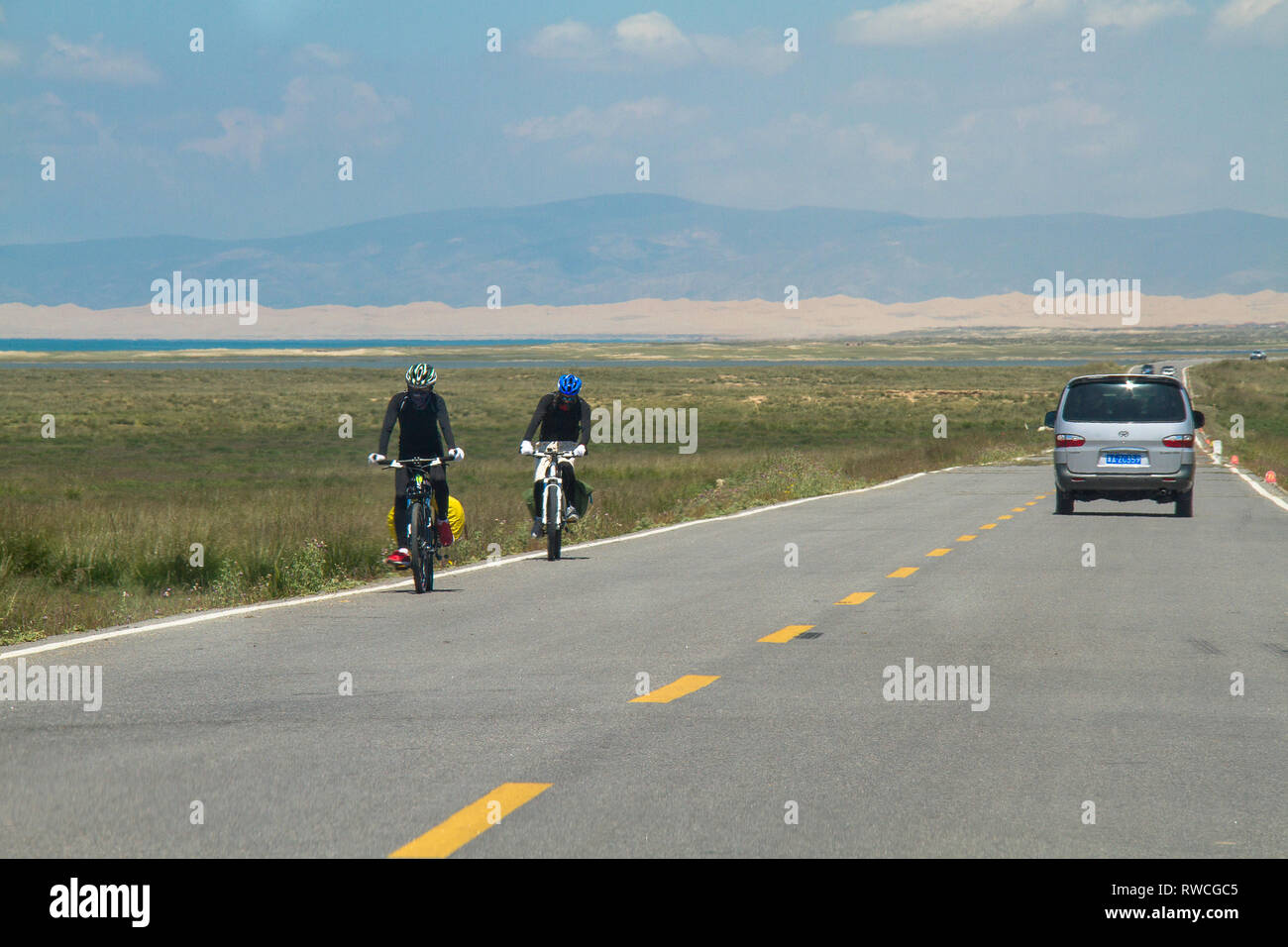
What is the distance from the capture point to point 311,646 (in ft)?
36.1

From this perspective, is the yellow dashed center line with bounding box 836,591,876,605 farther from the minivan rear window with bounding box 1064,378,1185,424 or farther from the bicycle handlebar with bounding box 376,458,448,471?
the minivan rear window with bounding box 1064,378,1185,424

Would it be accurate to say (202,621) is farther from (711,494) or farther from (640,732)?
(711,494)

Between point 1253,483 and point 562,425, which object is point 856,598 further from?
point 1253,483

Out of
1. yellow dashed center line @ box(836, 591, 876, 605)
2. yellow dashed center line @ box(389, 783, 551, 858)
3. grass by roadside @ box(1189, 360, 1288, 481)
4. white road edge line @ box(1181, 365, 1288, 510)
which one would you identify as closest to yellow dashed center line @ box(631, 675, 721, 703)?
yellow dashed center line @ box(389, 783, 551, 858)

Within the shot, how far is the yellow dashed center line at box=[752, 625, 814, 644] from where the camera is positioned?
11.4 metres

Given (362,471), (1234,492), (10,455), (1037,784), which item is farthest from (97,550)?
(10,455)

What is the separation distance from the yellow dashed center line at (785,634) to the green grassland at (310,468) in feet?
16.1

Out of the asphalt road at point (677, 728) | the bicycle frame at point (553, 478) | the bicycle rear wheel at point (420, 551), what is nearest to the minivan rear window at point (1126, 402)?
the asphalt road at point (677, 728)

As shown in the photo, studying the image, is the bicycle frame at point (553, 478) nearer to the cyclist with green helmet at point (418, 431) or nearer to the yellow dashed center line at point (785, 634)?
the cyclist with green helmet at point (418, 431)

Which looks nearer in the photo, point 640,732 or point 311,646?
point 640,732

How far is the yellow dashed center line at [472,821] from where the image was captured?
A: 5852mm
